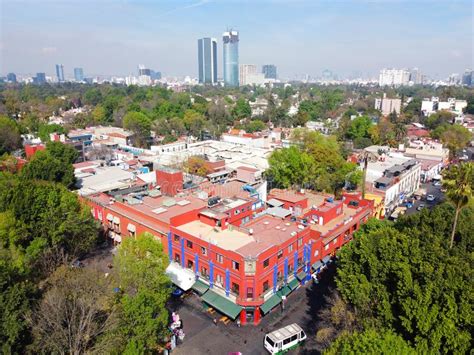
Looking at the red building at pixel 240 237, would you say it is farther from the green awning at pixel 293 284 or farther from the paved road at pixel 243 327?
the paved road at pixel 243 327

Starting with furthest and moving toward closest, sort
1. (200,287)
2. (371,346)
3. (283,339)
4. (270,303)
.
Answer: (200,287) < (270,303) < (283,339) < (371,346)

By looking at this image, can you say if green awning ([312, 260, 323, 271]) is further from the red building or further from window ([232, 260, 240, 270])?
window ([232, 260, 240, 270])

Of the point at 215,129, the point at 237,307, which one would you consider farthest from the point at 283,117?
the point at 237,307

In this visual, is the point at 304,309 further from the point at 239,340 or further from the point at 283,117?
the point at 283,117

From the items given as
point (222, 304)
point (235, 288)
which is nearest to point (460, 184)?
point (235, 288)

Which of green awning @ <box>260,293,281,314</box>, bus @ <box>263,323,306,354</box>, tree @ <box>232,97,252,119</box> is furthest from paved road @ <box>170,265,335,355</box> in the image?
tree @ <box>232,97,252,119</box>

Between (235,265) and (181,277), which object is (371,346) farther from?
(181,277)

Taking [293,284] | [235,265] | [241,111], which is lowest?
[293,284]
